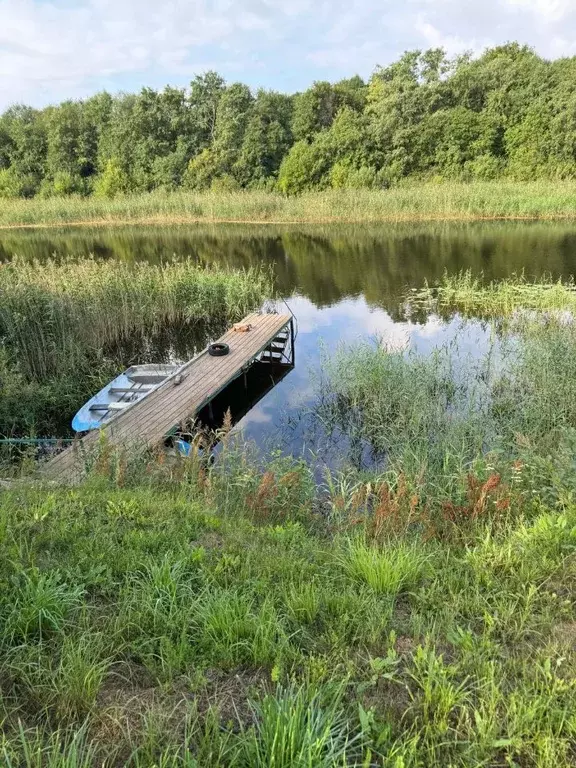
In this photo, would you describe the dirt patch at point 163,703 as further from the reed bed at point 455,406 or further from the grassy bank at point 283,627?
the reed bed at point 455,406

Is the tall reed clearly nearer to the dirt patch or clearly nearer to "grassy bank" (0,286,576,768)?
"grassy bank" (0,286,576,768)

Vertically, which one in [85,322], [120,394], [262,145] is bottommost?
[120,394]

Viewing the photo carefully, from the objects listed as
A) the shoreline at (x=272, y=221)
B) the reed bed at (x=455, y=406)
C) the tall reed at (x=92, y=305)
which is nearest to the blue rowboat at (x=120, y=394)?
the tall reed at (x=92, y=305)

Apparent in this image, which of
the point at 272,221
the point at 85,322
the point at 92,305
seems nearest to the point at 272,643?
the point at 85,322

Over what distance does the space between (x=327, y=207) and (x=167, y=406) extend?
2026cm

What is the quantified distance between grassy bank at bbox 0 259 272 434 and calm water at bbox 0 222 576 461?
83 centimetres

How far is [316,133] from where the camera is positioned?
35.8 meters

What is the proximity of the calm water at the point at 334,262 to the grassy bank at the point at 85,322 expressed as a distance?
→ 83 cm

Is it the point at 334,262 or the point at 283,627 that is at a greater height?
the point at 334,262

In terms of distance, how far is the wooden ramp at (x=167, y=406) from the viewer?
4910mm

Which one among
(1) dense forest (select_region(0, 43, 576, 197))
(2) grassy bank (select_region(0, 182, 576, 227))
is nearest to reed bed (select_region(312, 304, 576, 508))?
(2) grassy bank (select_region(0, 182, 576, 227))

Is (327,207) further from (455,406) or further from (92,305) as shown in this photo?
(455,406)

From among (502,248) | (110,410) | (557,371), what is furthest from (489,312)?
(110,410)

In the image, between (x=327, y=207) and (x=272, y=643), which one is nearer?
(x=272, y=643)
